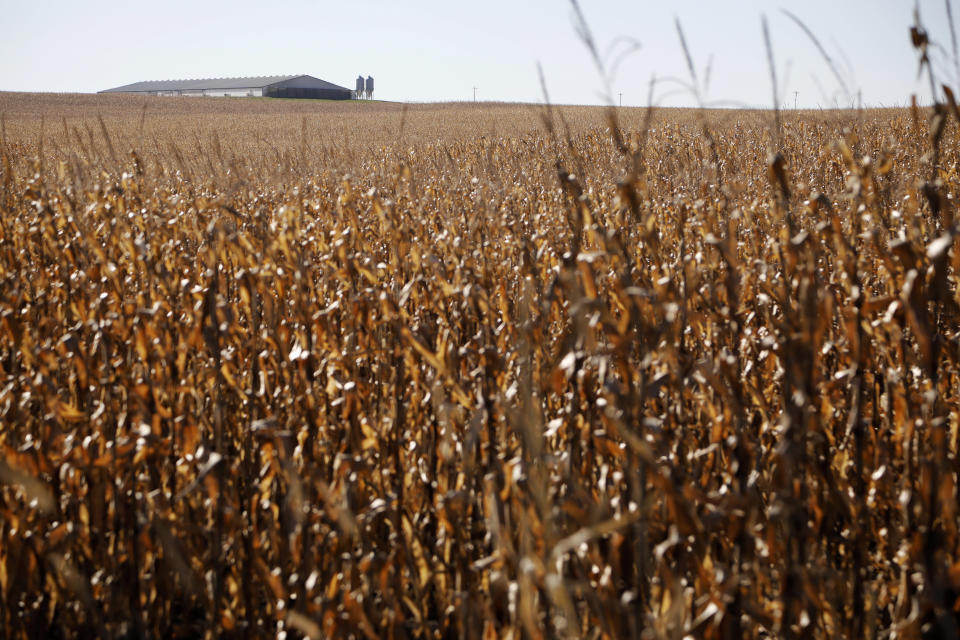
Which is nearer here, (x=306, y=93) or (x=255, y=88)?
(x=306, y=93)

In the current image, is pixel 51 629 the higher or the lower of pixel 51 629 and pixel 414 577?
the lower

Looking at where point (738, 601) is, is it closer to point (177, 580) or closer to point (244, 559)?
point (244, 559)

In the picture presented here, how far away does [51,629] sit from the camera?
1.99 meters

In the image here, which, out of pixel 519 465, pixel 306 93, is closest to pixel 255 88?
pixel 306 93

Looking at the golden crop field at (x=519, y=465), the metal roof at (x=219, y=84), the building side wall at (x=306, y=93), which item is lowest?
the golden crop field at (x=519, y=465)

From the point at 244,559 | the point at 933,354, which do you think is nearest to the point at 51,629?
the point at 244,559

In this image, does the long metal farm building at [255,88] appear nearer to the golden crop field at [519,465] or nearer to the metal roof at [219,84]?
the metal roof at [219,84]

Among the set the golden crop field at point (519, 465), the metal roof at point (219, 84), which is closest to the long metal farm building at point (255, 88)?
the metal roof at point (219, 84)

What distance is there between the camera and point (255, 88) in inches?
3054

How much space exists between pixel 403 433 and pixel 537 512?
84cm

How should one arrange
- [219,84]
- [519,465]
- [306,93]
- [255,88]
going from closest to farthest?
[519,465] < [306,93] < [255,88] < [219,84]

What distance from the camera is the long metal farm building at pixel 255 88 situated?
2872 inches

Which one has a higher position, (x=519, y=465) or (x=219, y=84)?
(x=219, y=84)

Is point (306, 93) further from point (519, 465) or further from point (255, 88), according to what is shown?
point (519, 465)
